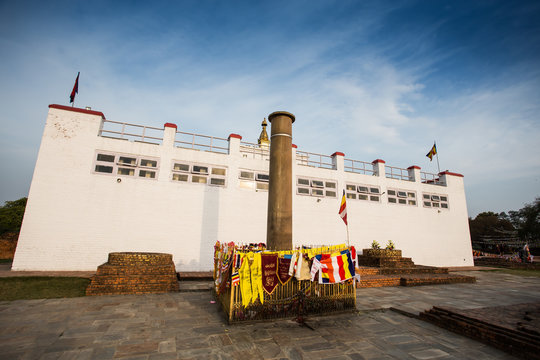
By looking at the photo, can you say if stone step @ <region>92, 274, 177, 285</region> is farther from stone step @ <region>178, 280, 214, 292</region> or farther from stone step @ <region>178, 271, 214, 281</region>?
stone step @ <region>178, 271, 214, 281</region>

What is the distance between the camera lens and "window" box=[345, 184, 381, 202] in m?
19.8

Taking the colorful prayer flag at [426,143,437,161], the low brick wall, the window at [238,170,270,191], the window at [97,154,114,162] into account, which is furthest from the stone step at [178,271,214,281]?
the low brick wall

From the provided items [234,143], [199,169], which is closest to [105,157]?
[199,169]

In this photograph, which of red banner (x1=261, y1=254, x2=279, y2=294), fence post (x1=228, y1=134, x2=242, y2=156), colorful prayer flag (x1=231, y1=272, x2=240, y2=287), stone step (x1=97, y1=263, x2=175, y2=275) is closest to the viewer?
colorful prayer flag (x1=231, y1=272, x2=240, y2=287)

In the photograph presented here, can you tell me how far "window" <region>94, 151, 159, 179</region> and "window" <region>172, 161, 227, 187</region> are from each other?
1.26m

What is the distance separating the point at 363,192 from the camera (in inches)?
797

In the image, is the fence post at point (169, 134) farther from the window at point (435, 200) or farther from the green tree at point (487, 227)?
the green tree at point (487, 227)

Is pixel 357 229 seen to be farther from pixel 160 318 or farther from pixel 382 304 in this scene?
pixel 160 318

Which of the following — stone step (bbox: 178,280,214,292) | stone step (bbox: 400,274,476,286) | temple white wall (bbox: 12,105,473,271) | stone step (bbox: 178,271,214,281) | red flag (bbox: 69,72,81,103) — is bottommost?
stone step (bbox: 178,280,214,292)

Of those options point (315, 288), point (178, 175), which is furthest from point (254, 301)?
point (178, 175)

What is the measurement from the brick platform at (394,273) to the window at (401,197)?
5924 mm

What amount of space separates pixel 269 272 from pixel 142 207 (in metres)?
10.6

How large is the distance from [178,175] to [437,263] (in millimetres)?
22700

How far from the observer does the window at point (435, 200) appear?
22.7 m
